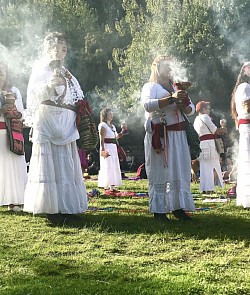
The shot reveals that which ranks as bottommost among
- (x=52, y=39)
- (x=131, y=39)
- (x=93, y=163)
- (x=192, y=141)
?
(x=192, y=141)

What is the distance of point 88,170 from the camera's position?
2084 cm

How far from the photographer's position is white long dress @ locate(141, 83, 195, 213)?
685 centimetres

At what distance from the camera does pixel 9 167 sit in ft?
28.5

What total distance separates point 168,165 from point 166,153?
15 centimetres

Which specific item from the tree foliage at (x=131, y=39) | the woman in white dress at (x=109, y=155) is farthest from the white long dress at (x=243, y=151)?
the tree foliage at (x=131, y=39)

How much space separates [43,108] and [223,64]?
1846 cm

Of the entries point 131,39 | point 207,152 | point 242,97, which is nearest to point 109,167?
point 207,152

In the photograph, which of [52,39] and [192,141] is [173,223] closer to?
[192,141]

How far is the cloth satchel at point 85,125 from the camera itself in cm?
709

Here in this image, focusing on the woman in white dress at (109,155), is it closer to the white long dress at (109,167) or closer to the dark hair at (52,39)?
the white long dress at (109,167)

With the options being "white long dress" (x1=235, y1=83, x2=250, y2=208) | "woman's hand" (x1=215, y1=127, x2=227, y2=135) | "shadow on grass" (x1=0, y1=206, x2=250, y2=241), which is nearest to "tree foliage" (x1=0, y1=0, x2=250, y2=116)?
"woman's hand" (x1=215, y1=127, x2=227, y2=135)

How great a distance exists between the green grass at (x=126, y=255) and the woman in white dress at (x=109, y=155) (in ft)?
15.5

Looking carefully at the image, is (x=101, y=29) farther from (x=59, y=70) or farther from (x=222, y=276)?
(x=222, y=276)

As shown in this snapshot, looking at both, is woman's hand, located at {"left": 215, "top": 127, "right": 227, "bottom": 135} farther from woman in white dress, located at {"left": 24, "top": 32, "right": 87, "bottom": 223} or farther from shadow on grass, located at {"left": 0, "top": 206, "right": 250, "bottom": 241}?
woman in white dress, located at {"left": 24, "top": 32, "right": 87, "bottom": 223}
